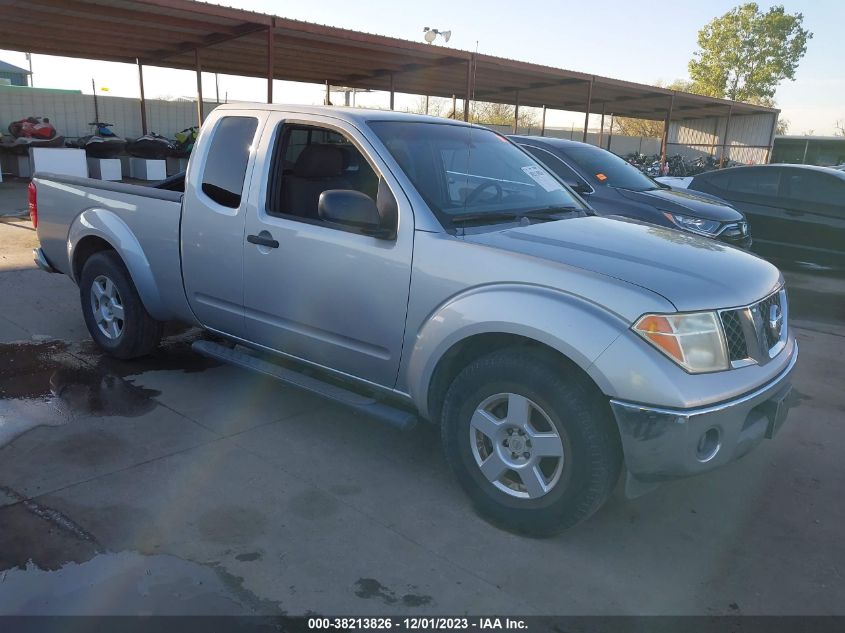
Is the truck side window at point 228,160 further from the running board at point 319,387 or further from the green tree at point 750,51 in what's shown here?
the green tree at point 750,51

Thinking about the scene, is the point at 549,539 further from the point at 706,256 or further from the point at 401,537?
the point at 706,256

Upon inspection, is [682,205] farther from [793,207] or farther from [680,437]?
[680,437]

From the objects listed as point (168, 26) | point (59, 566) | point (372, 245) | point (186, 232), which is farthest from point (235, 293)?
point (168, 26)

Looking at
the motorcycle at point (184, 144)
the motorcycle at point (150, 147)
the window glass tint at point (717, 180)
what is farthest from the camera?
the motorcycle at point (184, 144)

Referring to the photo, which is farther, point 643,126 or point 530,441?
point 643,126

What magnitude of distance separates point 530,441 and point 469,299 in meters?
0.69

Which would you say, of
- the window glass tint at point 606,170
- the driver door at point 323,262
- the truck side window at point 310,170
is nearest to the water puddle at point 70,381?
the driver door at point 323,262

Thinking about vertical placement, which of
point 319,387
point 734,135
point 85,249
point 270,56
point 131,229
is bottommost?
point 319,387

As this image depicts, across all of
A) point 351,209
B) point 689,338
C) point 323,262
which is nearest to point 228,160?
point 323,262

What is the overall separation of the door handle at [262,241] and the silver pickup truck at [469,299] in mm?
15

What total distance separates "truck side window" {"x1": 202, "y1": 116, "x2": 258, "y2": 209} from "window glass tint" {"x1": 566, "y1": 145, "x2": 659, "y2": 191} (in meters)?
4.90

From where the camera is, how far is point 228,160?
424cm

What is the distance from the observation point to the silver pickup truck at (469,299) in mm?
2766

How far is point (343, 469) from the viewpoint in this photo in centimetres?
368
